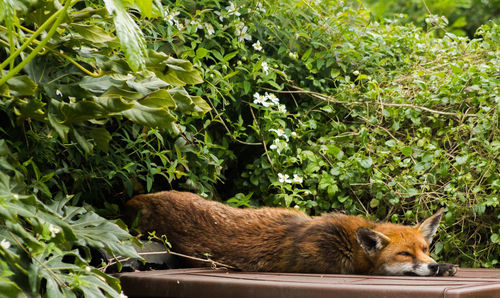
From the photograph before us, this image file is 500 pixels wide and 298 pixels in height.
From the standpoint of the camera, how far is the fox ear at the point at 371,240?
3.30m

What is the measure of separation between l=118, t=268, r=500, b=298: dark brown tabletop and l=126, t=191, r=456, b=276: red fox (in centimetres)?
31

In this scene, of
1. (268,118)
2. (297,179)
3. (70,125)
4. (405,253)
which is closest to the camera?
(70,125)

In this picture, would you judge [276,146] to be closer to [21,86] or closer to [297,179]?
[297,179]

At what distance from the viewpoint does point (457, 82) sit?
4.48 metres

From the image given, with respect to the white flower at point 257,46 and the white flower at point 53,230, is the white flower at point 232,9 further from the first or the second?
the white flower at point 53,230

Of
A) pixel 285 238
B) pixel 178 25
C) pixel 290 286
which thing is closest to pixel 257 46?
pixel 178 25

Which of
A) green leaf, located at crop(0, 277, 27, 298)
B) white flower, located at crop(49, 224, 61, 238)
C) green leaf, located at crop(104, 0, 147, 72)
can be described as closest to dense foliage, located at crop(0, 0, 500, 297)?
white flower, located at crop(49, 224, 61, 238)

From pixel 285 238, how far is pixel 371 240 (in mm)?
507

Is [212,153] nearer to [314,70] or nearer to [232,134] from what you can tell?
[232,134]

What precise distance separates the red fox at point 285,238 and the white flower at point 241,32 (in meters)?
1.38

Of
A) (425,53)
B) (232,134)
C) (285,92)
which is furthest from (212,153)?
(425,53)

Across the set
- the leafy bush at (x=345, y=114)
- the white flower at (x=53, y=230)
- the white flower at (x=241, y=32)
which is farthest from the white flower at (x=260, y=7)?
the white flower at (x=53, y=230)

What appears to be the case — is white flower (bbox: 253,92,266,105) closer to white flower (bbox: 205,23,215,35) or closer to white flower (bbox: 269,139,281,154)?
white flower (bbox: 269,139,281,154)

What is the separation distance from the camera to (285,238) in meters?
3.48
